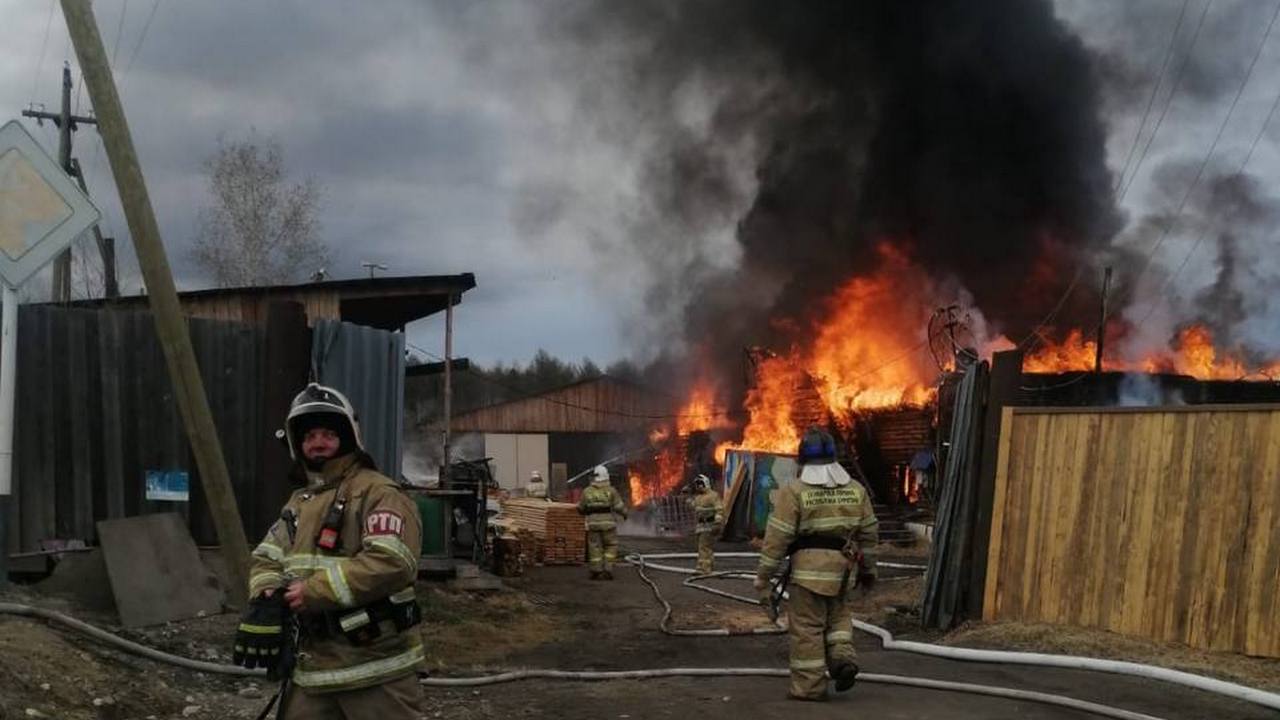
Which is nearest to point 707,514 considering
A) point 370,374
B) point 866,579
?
point 370,374

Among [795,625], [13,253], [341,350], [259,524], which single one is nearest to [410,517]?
[13,253]

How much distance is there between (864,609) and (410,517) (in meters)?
8.22

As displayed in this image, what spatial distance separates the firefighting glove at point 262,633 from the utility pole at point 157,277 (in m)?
2.89

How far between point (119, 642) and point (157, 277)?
211cm

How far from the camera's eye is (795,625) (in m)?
6.52

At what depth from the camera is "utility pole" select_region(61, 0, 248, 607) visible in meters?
5.84

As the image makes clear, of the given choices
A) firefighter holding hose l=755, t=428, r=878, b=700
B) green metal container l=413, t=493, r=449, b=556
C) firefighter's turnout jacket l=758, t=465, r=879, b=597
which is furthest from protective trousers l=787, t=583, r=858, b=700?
green metal container l=413, t=493, r=449, b=556

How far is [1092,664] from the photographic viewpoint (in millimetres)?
6727

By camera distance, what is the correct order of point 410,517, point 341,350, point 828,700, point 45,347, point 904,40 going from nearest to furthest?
point 410,517, point 828,700, point 45,347, point 341,350, point 904,40

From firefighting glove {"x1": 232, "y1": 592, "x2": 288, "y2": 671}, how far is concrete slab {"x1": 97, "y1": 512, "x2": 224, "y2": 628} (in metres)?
3.62

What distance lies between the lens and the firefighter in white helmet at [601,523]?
47.9ft

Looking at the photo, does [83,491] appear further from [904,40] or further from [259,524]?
[904,40]

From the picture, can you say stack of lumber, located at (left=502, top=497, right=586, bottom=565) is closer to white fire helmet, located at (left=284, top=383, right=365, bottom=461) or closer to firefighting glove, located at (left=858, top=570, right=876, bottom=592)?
firefighting glove, located at (left=858, top=570, right=876, bottom=592)

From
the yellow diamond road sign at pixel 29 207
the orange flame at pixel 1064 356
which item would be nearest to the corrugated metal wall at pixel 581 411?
the orange flame at pixel 1064 356
